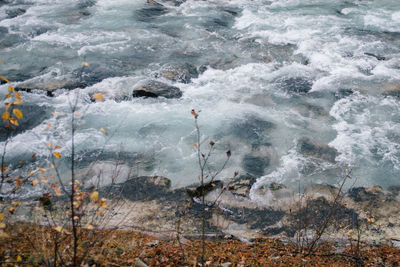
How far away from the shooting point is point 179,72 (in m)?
12.3

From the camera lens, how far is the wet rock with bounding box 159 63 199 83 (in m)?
12.1

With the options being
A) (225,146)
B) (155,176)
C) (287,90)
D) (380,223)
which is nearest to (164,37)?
(287,90)

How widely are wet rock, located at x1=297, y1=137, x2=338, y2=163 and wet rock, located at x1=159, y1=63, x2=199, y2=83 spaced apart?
189 inches

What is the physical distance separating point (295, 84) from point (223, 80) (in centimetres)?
253

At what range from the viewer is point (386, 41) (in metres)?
14.5

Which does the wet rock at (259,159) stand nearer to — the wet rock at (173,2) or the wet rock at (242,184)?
the wet rock at (242,184)

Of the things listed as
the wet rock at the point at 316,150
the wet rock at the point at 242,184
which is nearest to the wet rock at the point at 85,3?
the wet rock at the point at 316,150

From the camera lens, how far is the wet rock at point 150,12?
17016mm

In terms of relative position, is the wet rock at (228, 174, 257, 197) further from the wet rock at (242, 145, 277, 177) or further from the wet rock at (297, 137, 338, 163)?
the wet rock at (297, 137, 338, 163)

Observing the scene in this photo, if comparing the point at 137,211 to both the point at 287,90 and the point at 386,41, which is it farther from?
the point at 386,41

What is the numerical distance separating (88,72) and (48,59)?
2.15 meters

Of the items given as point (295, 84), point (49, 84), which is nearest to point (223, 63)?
point (295, 84)

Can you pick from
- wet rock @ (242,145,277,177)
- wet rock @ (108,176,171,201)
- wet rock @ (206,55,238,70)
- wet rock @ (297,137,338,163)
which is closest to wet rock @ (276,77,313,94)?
wet rock @ (206,55,238,70)

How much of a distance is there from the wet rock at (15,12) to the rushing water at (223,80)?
0.05 m
